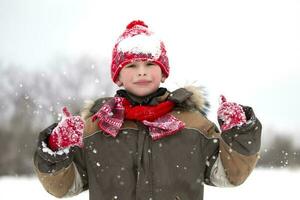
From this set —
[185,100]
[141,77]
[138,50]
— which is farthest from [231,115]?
[138,50]

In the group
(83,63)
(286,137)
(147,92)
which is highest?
(147,92)

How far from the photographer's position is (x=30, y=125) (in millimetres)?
14195

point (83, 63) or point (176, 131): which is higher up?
point (176, 131)

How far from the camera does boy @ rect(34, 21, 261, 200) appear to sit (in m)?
2.09

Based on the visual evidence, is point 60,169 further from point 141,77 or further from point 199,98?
point 199,98

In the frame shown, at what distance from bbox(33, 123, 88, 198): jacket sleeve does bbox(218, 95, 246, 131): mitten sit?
604mm

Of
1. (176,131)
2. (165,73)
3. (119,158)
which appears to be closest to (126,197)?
(119,158)

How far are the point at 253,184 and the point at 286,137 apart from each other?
24.5 ft

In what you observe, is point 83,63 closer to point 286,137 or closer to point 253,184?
point 286,137

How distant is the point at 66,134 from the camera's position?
81.5 inches

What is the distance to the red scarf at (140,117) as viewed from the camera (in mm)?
2209

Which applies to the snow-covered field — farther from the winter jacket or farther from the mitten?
the mitten

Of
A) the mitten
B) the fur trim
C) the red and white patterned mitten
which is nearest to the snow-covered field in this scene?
the fur trim

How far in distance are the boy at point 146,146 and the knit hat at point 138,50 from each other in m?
0.01
